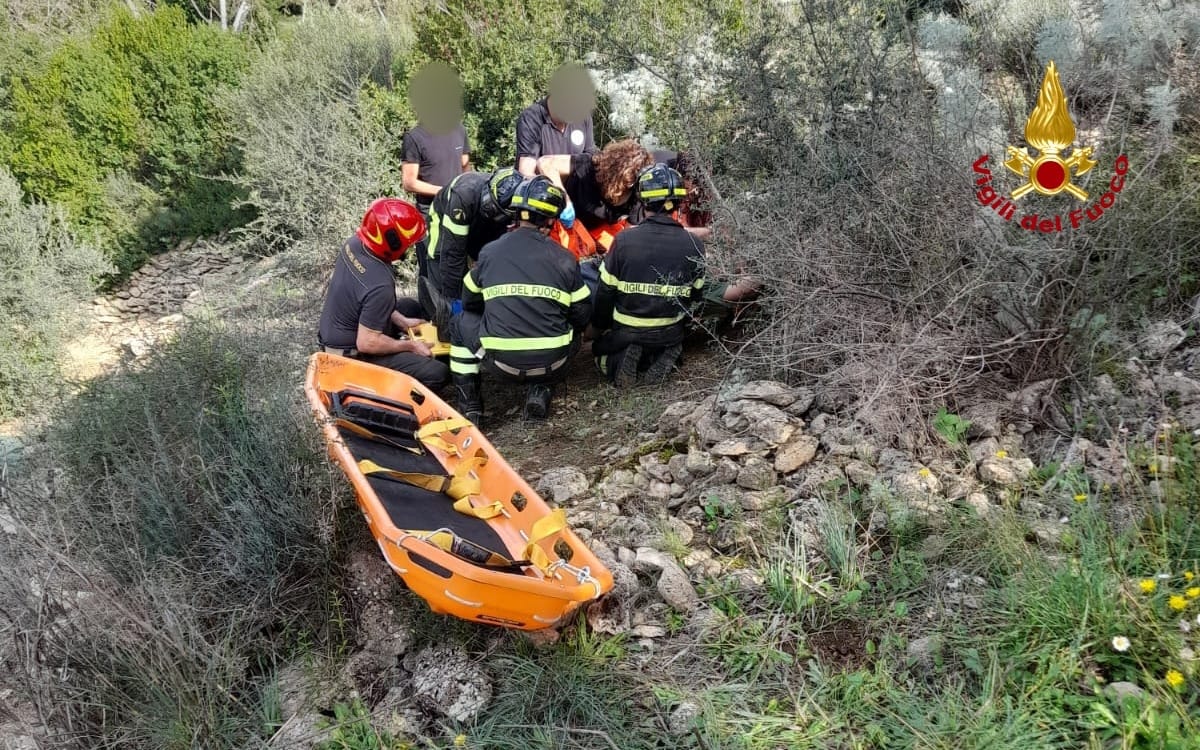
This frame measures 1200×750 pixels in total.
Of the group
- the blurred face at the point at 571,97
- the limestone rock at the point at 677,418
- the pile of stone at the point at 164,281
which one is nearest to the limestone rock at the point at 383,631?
the limestone rock at the point at 677,418

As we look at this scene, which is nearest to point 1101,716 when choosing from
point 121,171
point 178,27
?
point 121,171

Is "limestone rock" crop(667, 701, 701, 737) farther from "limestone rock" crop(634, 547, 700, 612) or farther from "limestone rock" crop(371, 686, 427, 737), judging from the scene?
"limestone rock" crop(371, 686, 427, 737)

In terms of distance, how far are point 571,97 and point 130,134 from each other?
8535mm

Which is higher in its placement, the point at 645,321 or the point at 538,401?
the point at 645,321

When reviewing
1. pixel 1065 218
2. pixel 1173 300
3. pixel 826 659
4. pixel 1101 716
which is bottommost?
pixel 826 659

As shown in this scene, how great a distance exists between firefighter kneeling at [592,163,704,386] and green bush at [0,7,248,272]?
8.48 m

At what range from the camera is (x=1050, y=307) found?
334 centimetres

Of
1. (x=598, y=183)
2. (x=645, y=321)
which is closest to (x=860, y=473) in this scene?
(x=645, y=321)

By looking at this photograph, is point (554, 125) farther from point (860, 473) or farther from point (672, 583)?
point (672, 583)

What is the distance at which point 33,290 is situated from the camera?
898 cm

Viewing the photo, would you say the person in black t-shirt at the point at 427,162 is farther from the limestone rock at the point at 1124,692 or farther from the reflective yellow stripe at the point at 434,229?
the limestone rock at the point at 1124,692

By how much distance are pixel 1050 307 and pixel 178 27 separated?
12901 millimetres

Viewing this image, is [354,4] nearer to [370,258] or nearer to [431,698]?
[370,258]

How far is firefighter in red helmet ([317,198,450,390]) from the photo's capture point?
4637 millimetres
